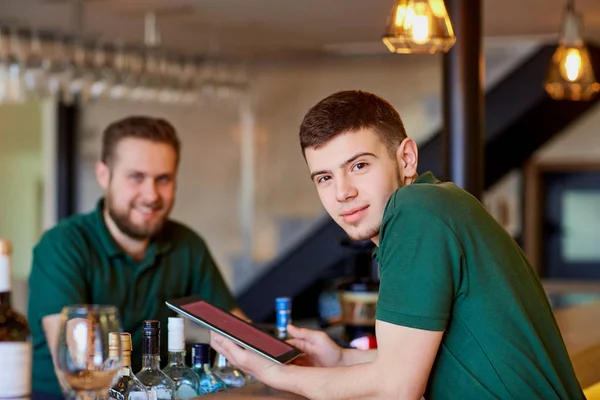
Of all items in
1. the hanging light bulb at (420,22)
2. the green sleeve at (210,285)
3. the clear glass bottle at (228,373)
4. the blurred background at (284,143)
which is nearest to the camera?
the clear glass bottle at (228,373)

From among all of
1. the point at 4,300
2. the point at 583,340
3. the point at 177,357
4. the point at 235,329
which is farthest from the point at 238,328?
the point at 583,340

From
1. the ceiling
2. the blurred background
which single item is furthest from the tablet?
the blurred background

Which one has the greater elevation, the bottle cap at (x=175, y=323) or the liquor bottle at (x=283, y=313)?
the bottle cap at (x=175, y=323)

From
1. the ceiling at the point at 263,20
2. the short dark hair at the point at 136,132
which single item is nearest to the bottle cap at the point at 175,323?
the short dark hair at the point at 136,132

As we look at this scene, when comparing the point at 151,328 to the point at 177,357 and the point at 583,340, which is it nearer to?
the point at 177,357

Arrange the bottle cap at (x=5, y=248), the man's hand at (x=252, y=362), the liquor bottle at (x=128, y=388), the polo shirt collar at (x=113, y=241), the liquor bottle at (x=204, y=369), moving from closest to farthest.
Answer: the bottle cap at (x=5, y=248) → the liquor bottle at (x=128, y=388) → the man's hand at (x=252, y=362) → the liquor bottle at (x=204, y=369) → the polo shirt collar at (x=113, y=241)

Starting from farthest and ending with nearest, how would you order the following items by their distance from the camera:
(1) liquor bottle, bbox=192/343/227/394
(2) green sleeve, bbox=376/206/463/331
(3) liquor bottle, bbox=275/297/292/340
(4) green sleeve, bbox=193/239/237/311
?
1. (4) green sleeve, bbox=193/239/237/311
2. (3) liquor bottle, bbox=275/297/292/340
3. (1) liquor bottle, bbox=192/343/227/394
4. (2) green sleeve, bbox=376/206/463/331

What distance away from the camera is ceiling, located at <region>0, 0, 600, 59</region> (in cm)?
535

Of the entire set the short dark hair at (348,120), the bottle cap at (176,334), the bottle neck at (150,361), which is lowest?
the bottle neck at (150,361)

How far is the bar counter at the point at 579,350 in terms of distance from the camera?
2.04 m

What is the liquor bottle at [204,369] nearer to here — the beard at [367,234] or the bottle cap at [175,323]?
the bottle cap at [175,323]

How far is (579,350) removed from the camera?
286cm

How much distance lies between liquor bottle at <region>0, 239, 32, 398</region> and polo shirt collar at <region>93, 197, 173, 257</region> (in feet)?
4.64

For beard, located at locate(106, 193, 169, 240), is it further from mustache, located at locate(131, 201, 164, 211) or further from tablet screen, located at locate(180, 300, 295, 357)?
tablet screen, located at locate(180, 300, 295, 357)
